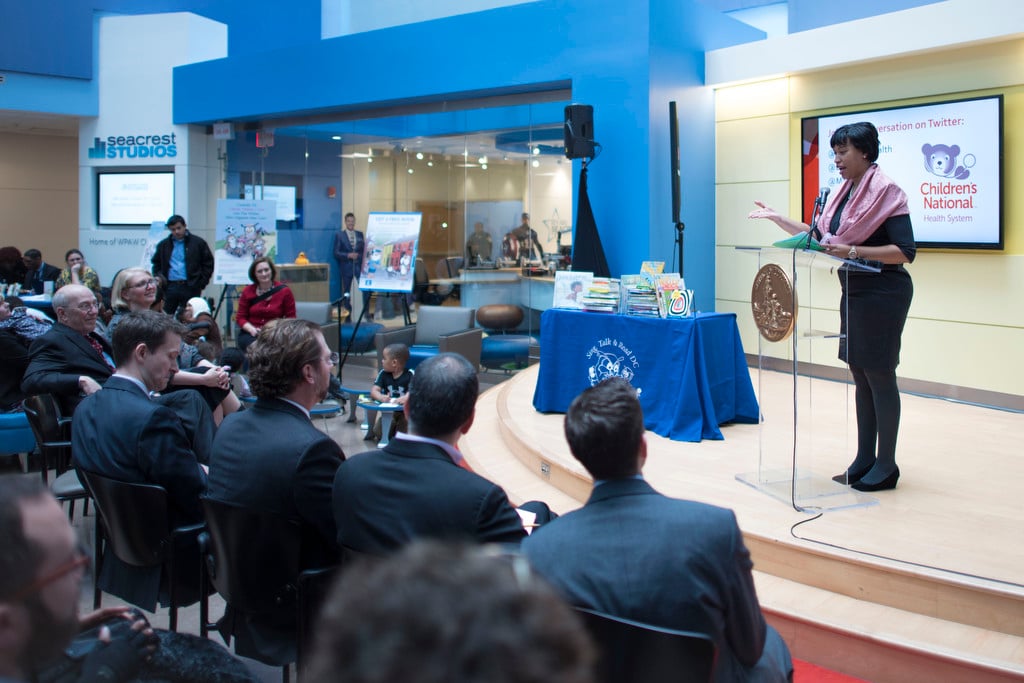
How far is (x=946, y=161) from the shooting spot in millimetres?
6379

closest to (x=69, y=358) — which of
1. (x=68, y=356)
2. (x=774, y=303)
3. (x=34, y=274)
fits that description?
(x=68, y=356)

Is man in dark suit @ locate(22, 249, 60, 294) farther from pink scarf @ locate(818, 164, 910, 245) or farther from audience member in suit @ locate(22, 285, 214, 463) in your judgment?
pink scarf @ locate(818, 164, 910, 245)

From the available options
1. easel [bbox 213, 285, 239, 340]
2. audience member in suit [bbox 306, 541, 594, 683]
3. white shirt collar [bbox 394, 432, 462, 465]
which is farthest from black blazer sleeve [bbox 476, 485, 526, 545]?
easel [bbox 213, 285, 239, 340]

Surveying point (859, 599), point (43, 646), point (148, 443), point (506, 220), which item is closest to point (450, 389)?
point (148, 443)

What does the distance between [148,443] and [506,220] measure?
20.2ft

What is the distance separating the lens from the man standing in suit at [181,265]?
1010cm

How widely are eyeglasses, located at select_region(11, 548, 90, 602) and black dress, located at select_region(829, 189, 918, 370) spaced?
346 cm

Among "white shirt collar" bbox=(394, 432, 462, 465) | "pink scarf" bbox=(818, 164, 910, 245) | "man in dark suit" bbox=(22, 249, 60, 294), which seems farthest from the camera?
"man in dark suit" bbox=(22, 249, 60, 294)

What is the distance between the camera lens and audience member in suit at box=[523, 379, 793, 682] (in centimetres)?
173

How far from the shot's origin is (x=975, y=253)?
634 cm

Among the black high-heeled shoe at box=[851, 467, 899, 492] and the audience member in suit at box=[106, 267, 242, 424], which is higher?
the audience member in suit at box=[106, 267, 242, 424]

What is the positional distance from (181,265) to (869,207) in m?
8.36

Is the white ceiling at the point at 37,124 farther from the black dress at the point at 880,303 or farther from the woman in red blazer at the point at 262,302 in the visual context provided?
the black dress at the point at 880,303

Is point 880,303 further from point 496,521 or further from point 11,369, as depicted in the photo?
point 11,369
